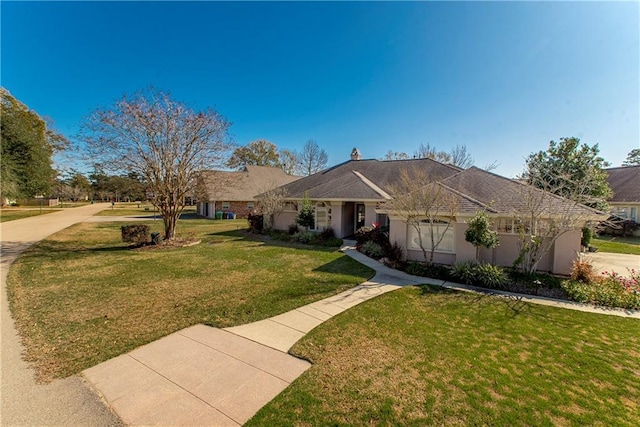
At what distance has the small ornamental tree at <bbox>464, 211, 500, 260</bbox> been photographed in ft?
31.7

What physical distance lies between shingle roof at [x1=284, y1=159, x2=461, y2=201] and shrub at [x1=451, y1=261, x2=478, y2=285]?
6453mm

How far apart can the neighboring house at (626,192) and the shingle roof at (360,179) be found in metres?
14.0

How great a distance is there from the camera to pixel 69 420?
10.9 ft

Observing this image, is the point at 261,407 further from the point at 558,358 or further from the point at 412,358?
the point at 558,358

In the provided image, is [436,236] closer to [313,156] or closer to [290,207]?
[290,207]

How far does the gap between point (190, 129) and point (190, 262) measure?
25.1 feet

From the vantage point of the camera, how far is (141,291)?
8.17 meters

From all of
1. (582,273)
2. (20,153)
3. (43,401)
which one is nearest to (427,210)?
(582,273)

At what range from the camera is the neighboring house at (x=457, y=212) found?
32.9 ft

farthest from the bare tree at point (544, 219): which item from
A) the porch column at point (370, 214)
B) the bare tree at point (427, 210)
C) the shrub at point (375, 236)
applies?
the porch column at point (370, 214)

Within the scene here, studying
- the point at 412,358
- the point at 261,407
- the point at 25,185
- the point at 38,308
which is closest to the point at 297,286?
the point at 412,358

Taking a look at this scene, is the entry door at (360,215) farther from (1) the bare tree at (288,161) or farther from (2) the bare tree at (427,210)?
(1) the bare tree at (288,161)

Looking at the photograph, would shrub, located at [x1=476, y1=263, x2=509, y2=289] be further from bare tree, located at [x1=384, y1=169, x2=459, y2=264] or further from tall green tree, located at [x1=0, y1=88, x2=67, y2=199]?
tall green tree, located at [x1=0, y1=88, x2=67, y2=199]

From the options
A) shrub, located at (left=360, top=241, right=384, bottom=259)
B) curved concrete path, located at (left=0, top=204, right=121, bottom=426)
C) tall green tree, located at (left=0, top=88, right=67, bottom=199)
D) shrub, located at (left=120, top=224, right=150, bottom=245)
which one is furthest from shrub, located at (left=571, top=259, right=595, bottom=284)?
tall green tree, located at (left=0, top=88, right=67, bottom=199)
